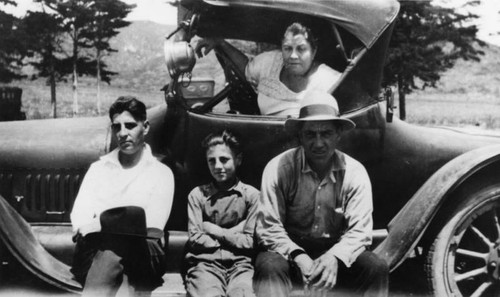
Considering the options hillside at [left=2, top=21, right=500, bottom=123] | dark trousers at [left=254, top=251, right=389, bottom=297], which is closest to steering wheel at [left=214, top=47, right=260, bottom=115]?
dark trousers at [left=254, top=251, right=389, bottom=297]

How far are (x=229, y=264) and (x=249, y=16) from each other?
153 centimetres

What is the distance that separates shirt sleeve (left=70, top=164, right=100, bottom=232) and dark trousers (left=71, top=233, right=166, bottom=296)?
0.10m

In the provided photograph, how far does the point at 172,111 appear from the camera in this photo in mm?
3246

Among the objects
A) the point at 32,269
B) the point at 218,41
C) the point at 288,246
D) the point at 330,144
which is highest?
the point at 218,41

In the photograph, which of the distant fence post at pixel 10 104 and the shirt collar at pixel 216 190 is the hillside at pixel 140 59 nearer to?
the distant fence post at pixel 10 104

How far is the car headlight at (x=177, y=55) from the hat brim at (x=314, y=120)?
68cm

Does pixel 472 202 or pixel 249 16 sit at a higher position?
pixel 249 16

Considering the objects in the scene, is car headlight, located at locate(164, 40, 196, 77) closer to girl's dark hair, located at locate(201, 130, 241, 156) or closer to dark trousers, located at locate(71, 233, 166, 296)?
girl's dark hair, located at locate(201, 130, 241, 156)

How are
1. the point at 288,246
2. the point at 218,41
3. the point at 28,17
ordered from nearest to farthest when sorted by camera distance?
1. the point at 288,246
2. the point at 218,41
3. the point at 28,17

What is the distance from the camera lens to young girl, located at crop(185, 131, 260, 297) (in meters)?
2.79

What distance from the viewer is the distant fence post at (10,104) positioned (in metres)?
4.95

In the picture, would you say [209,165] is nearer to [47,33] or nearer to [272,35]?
[272,35]

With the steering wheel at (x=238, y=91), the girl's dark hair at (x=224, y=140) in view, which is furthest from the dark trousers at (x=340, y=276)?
the steering wheel at (x=238, y=91)

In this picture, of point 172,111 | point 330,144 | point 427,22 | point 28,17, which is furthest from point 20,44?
point 330,144
